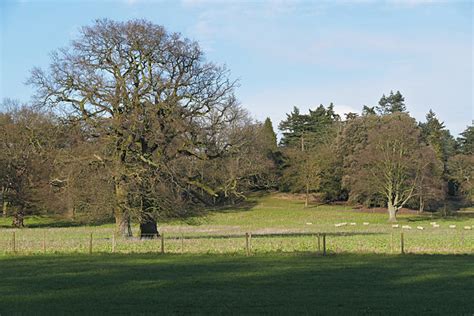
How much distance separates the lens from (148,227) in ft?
125

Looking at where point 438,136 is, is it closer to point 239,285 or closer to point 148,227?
point 148,227

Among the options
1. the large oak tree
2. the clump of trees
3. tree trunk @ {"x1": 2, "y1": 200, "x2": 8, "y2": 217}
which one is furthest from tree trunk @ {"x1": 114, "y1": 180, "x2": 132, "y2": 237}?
the clump of trees

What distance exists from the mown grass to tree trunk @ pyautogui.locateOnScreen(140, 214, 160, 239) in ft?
33.3

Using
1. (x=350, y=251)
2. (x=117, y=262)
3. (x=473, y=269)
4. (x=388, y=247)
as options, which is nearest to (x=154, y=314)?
(x=117, y=262)

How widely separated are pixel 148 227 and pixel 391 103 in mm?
89985

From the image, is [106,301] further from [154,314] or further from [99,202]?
[99,202]

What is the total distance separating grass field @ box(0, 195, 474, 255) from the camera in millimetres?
30484

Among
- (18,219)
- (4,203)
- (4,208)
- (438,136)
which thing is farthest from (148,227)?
(438,136)

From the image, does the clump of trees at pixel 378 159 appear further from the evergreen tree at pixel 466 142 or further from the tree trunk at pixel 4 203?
the tree trunk at pixel 4 203

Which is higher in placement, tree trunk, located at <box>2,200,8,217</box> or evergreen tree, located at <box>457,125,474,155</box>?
evergreen tree, located at <box>457,125,474,155</box>

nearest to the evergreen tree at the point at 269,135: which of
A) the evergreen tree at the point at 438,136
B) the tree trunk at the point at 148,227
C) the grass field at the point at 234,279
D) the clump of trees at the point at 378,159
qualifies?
the clump of trees at the point at 378,159

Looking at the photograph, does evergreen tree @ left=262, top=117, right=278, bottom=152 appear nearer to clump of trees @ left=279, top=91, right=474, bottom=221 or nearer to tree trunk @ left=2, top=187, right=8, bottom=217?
clump of trees @ left=279, top=91, right=474, bottom=221

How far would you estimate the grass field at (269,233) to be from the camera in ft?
100

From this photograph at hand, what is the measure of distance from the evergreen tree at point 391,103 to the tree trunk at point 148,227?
8751cm
